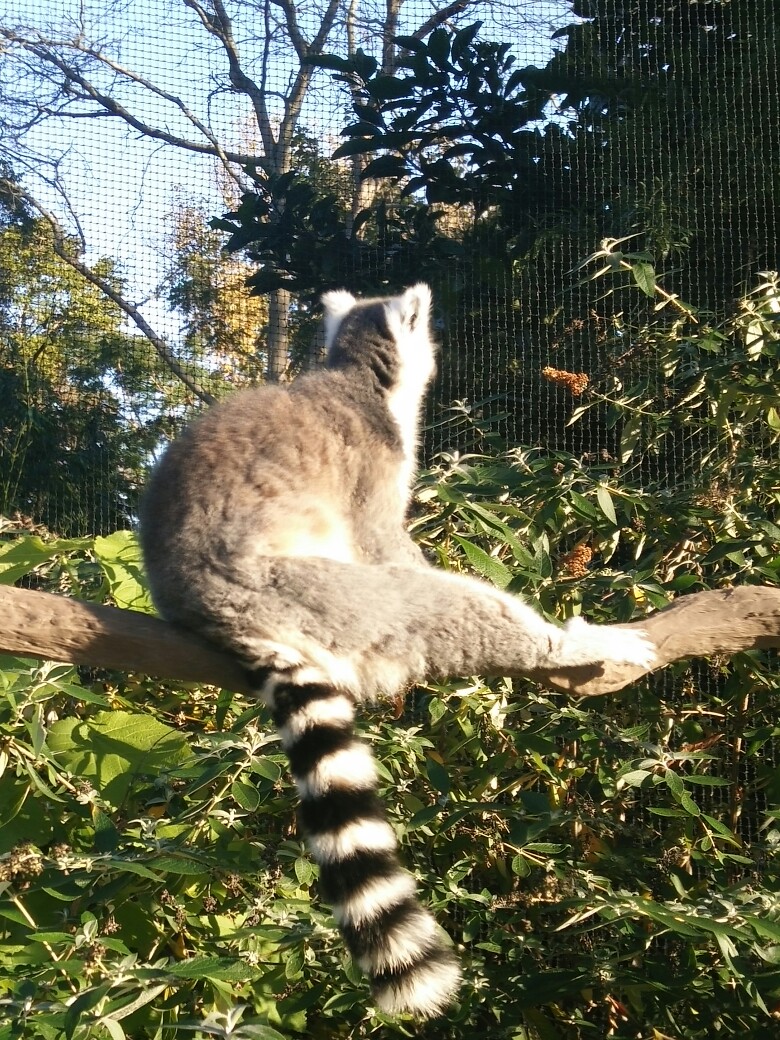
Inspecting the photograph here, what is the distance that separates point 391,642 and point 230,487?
0.68 metres

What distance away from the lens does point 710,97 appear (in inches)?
253

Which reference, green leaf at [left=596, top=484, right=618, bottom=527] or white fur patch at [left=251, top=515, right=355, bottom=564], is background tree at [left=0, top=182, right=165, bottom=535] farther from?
white fur patch at [left=251, top=515, right=355, bottom=564]

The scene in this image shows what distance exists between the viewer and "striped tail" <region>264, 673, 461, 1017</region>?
245 cm

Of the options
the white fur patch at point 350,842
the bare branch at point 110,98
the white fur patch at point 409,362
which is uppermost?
the bare branch at point 110,98

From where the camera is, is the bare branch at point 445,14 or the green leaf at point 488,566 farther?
the bare branch at point 445,14

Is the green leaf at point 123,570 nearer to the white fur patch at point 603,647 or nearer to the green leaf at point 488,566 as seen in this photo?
the green leaf at point 488,566

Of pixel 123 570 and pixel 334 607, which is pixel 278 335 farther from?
pixel 334 607

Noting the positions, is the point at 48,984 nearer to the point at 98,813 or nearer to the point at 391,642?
the point at 98,813

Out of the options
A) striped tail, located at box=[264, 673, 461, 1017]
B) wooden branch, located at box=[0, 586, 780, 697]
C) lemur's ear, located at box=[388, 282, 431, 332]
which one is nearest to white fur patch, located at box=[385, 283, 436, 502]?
lemur's ear, located at box=[388, 282, 431, 332]

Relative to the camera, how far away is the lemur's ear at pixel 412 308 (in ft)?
13.5

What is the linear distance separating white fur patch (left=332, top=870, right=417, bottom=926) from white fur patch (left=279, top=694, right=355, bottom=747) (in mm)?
428

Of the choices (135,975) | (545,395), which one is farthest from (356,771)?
(545,395)

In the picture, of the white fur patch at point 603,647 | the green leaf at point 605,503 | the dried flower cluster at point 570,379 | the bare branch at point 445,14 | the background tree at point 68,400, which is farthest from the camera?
the bare branch at point 445,14

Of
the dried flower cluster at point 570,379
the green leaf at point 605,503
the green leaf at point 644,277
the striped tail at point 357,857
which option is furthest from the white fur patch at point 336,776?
the green leaf at point 644,277
